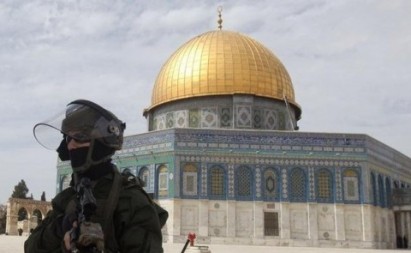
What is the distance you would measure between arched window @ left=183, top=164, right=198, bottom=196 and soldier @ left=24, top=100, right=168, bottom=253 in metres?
21.6

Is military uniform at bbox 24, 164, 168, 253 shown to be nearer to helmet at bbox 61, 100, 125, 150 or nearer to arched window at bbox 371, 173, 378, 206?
helmet at bbox 61, 100, 125, 150

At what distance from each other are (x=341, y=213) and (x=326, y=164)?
7.73ft

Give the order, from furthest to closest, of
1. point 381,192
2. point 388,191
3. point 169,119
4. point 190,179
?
point 169,119 → point 388,191 → point 381,192 → point 190,179

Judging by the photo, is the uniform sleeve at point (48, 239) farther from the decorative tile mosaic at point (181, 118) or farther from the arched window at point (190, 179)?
the decorative tile mosaic at point (181, 118)

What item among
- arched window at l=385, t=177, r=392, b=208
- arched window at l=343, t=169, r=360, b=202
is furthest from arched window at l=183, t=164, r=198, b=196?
arched window at l=385, t=177, r=392, b=208

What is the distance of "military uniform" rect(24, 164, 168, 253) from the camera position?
1944 mm

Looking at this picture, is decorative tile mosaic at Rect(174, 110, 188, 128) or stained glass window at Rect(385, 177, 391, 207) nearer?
stained glass window at Rect(385, 177, 391, 207)

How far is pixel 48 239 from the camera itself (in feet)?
6.62

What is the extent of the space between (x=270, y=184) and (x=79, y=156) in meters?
22.5

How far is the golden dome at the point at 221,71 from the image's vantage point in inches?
1075

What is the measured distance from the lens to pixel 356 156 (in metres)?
24.6

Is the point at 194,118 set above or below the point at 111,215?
above

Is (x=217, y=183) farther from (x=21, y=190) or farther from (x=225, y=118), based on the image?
(x=21, y=190)

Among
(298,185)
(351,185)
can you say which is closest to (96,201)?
(298,185)
